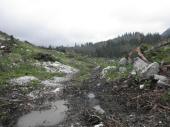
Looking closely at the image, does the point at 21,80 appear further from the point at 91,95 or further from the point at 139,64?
the point at 139,64

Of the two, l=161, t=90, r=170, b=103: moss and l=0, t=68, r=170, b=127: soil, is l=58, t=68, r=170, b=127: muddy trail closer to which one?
l=0, t=68, r=170, b=127: soil

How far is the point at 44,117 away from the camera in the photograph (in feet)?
45.3

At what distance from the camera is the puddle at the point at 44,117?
1302cm

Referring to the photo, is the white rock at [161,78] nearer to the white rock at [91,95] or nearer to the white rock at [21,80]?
the white rock at [91,95]

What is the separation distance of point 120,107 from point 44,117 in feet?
11.0

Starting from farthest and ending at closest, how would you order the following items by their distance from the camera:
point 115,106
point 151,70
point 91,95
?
point 91,95 < point 151,70 < point 115,106

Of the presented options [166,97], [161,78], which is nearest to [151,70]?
[161,78]

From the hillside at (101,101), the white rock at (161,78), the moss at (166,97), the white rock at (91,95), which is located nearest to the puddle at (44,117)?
the hillside at (101,101)

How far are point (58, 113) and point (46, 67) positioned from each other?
20.1m

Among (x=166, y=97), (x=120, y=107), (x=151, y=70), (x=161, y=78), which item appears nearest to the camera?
(x=166, y=97)

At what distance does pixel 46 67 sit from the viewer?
112 ft

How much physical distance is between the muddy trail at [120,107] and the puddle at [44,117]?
360 mm

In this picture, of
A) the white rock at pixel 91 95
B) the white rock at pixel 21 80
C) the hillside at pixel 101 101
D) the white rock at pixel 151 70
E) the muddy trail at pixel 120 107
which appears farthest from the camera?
the white rock at pixel 21 80

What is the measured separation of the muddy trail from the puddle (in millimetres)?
360
